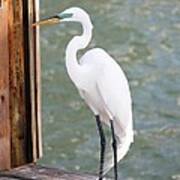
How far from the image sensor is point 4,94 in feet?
12.4

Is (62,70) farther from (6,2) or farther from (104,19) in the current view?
(6,2)

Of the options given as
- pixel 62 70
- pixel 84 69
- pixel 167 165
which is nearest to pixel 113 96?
pixel 84 69

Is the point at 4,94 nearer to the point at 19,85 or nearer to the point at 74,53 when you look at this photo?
the point at 19,85

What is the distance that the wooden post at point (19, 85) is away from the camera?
3764 millimetres

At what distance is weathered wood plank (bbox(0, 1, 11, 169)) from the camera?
3.72 meters

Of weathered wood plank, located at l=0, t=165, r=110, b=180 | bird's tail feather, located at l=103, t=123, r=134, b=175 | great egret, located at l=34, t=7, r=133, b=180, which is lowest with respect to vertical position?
weathered wood plank, located at l=0, t=165, r=110, b=180

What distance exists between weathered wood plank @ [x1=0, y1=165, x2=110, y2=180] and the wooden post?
6 centimetres

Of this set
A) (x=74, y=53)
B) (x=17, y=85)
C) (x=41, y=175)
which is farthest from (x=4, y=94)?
(x=74, y=53)

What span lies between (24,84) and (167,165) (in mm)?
2347

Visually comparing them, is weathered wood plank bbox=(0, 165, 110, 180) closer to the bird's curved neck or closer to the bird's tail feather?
the bird's tail feather

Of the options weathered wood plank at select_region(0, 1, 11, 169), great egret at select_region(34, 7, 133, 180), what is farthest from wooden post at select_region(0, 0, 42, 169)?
great egret at select_region(34, 7, 133, 180)

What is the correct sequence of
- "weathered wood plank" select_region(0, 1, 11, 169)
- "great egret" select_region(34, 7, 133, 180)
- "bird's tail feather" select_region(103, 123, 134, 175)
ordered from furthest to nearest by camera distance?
"weathered wood plank" select_region(0, 1, 11, 169), "bird's tail feather" select_region(103, 123, 134, 175), "great egret" select_region(34, 7, 133, 180)

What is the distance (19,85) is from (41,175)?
425 millimetres

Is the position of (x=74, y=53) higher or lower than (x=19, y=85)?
higher
